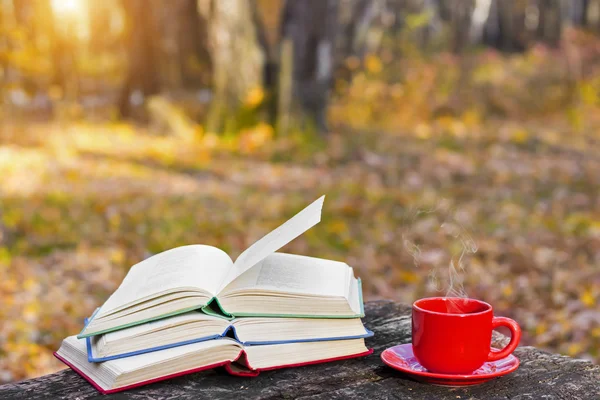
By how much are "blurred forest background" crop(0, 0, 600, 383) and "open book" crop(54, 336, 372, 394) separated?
0.39 m

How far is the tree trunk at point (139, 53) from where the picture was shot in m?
12.1

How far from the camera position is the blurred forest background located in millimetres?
4879

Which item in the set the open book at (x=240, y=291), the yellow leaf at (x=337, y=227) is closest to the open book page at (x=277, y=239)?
the open book at (x=240, y=291)

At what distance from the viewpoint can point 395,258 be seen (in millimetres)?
5516

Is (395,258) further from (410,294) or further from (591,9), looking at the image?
(591,9)

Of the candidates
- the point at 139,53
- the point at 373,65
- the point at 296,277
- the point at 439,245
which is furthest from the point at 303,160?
the point at 296,277

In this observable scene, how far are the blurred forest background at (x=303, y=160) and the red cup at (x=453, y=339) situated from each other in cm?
20

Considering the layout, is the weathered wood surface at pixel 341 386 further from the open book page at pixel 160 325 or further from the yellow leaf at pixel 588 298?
the yellow leaf at pixel 588 298

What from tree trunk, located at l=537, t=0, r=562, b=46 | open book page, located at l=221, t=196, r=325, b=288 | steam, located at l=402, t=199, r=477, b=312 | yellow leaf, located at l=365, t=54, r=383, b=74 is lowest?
steam, located at l=402, t=199, r=477, b=312

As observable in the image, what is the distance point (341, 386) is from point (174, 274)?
0.45 m

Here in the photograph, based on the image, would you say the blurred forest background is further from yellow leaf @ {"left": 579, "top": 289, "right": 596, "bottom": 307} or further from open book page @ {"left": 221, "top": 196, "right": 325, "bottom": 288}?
open book page @ {"left": 221, "top": 196, "right": 325, "bottom": 288}

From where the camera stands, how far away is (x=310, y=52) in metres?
9.96

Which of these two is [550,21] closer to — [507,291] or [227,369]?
[507,291]

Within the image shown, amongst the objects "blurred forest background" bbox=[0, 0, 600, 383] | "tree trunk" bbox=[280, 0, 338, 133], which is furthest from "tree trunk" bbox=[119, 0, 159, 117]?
"tree trunk" bbox=[280, 0, 338, 133]
